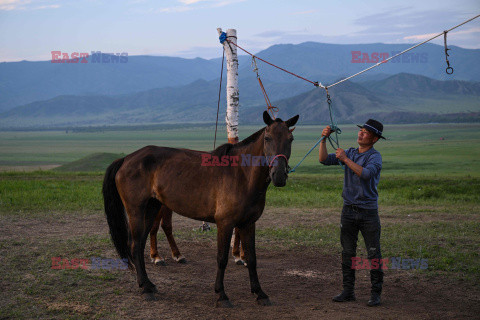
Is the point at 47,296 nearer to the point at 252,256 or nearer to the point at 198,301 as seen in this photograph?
the point at 198,301

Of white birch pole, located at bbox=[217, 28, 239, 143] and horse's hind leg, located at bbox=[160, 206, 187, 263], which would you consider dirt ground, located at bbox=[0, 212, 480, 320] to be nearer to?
horse's hind leg, located at bbox=[160, 206, 187, 263]

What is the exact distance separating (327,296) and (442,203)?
10208 millimetres

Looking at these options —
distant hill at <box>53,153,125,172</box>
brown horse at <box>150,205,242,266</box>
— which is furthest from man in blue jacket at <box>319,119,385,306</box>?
distant hill at <box>53,153,125,172</box>

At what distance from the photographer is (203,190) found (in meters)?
6.60

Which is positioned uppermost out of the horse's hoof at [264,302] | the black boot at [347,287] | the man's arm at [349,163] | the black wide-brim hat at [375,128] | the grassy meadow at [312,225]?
the black wide-brim hat at [375,128]

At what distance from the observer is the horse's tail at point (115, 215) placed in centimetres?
741

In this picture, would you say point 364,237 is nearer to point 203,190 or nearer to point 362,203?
point 362,203

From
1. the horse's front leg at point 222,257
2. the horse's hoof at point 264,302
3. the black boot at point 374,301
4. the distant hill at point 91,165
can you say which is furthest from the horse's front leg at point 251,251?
the distant hill at point 91,165

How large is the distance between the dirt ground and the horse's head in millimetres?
1756

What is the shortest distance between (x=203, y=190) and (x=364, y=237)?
228cm

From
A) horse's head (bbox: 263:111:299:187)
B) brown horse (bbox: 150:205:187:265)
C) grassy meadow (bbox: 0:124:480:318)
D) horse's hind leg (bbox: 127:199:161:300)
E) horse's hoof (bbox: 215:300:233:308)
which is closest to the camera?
horse's head (bbox: 263:111:299:187)

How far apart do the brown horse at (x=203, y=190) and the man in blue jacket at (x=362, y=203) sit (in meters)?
0.87

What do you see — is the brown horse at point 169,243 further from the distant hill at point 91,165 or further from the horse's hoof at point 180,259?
the distant hill at point 91,165

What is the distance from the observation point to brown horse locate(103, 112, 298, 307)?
20.4 ft
